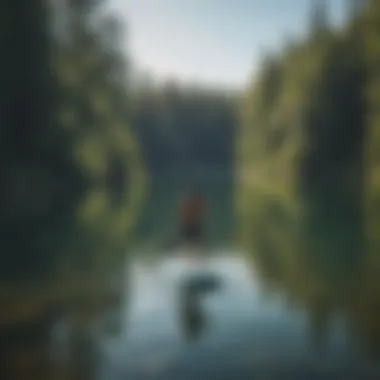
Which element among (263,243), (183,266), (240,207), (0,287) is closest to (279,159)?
(240,207)

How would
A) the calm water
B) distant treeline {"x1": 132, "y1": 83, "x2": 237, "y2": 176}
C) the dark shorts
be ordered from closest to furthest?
the calm water < the dark shorts < distant treeline {"x1": 132, "y1": 83, "x2": 237, "y2": 176}

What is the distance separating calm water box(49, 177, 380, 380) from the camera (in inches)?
203

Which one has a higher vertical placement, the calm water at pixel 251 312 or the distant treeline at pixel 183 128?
the distant treeline at pixel 183 128

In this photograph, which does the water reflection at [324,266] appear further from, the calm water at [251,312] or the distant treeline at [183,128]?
the distant treeline at [183,128]

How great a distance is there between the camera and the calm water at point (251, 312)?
16.9ft

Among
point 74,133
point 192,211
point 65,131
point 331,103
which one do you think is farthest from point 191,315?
point 331,103

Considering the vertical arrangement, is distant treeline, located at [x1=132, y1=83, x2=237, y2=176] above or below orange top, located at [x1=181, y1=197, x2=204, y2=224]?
above

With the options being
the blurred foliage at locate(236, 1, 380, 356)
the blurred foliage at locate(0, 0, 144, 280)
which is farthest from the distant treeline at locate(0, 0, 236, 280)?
the blurred foliage at locate(236, 1, 380, 356)

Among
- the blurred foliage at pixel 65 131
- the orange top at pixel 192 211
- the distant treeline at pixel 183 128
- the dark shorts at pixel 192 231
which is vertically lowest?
the dark shorts at pixel 192 231

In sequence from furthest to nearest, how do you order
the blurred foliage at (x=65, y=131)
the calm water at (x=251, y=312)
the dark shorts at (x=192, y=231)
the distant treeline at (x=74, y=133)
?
the blurred foliage at (x=65, y=131)
the distant treeline at (x=74, y=133)
the dark shorts at (x=192, y=231)
the calm water at (x=251, y=312)

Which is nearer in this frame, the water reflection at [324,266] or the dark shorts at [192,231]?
the water reflection at [324,266]

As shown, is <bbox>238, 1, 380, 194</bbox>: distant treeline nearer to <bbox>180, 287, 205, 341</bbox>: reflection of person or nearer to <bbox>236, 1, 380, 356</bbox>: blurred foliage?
<bbox>236, 1, 380, 356</bbox>: blurred foliage

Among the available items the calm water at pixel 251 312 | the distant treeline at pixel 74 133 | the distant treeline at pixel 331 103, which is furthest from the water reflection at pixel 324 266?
the distant treeline at pixel 331 103

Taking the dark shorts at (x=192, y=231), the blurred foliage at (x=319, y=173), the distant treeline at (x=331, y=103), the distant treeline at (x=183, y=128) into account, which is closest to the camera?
the blurred foliage at (x=319, y=173)
